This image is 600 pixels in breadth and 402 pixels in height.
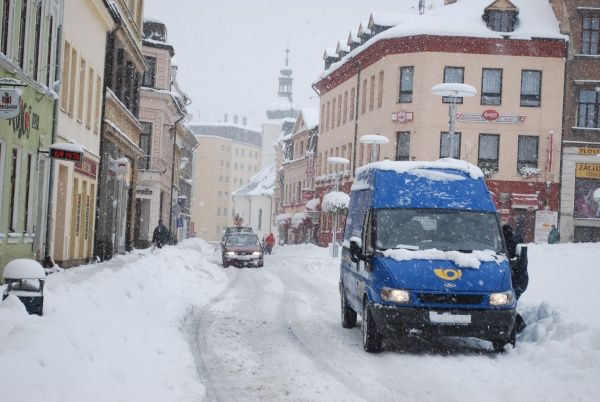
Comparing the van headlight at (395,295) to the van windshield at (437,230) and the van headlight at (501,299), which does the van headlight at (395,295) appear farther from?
the van headlight at (501,299)

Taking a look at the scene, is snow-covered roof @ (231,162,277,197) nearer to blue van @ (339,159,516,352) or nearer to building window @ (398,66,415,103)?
building window @ (398,66,415,103)

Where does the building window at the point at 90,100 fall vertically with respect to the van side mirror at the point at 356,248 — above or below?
above

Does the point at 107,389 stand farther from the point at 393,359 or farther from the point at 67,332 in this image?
the point at 393,359

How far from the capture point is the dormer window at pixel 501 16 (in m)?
51.0

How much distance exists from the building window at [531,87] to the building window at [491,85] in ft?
4.19

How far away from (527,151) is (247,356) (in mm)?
41687

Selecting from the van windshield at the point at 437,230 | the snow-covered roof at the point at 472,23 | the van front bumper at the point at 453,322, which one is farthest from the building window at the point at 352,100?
the van front bumper at the point at 453,322

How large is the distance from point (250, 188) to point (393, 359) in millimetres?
121609

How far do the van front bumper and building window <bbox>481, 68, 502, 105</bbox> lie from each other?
40613mm

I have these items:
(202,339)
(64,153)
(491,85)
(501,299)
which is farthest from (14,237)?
(491,85)

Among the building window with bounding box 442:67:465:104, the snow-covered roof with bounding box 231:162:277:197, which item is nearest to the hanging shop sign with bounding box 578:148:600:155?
the building window with bounding box 442:67:465:104

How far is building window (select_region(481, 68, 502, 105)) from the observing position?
50.8 metres

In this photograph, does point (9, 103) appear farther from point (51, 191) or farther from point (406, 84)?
point (406, 84)

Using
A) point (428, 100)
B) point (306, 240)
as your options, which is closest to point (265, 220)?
point (306, 240)
